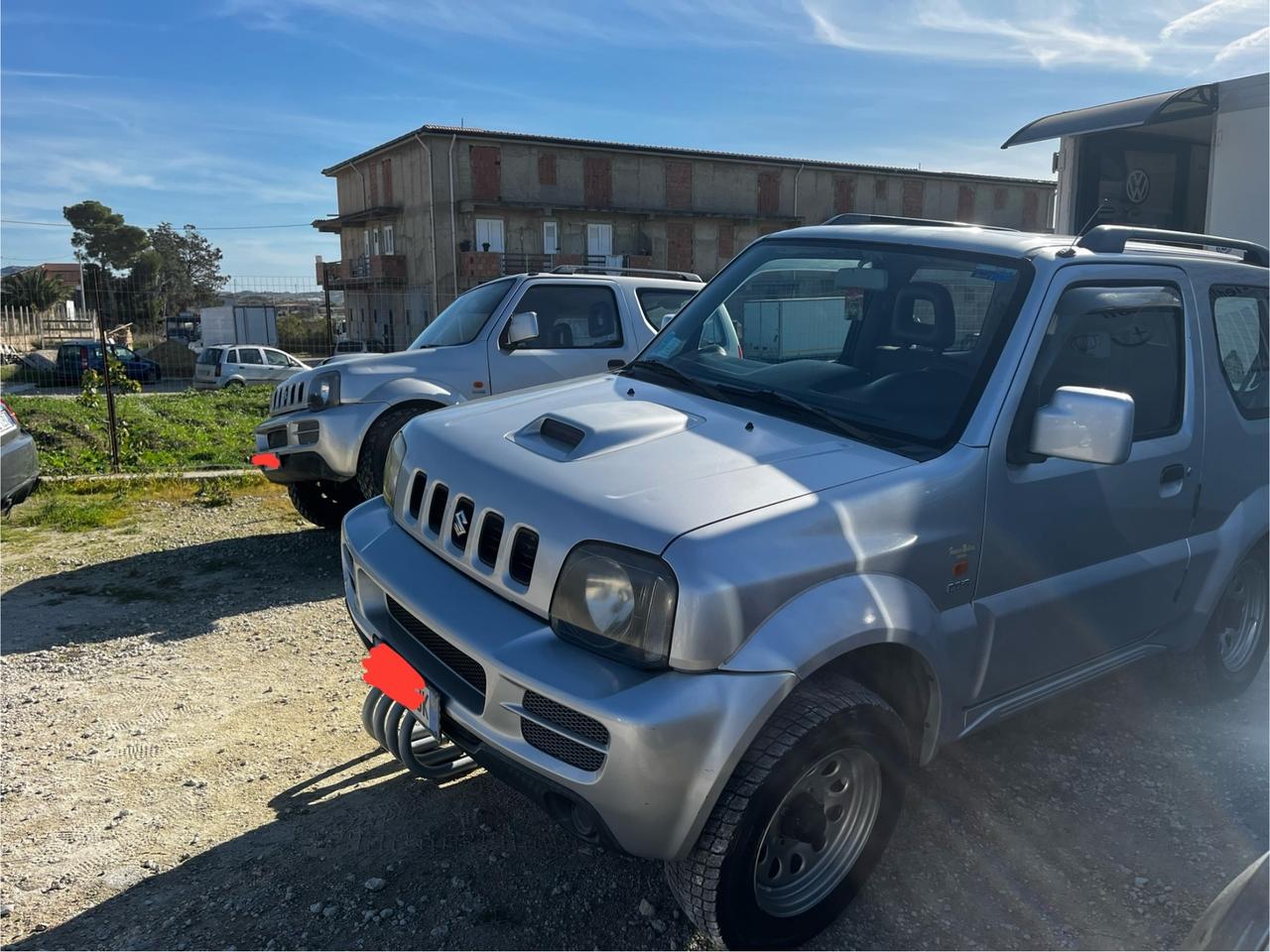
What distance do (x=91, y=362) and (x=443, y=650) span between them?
1352 cm

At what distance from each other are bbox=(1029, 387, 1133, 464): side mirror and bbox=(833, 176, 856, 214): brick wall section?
4668 centimetres

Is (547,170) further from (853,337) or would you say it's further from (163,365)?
(853,337)

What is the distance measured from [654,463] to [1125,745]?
259cm

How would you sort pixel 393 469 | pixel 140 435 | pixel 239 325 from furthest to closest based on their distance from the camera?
pixel 239 325 < pixel 140 435 < pixel 393 469

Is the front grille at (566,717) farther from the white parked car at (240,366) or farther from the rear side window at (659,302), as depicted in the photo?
the white parked car at (240,366)

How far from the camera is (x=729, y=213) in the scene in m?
44.1

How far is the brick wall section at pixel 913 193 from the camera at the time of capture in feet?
156

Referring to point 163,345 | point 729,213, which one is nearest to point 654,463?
point 163,345

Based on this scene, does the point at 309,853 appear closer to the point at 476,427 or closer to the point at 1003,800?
the point at 476,427

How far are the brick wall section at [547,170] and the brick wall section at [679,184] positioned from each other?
552cm

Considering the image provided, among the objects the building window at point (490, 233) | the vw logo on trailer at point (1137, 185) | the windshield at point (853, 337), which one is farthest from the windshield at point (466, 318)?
the building window at point (490, 233)

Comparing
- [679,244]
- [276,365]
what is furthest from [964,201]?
[276,365]

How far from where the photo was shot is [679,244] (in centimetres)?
4397

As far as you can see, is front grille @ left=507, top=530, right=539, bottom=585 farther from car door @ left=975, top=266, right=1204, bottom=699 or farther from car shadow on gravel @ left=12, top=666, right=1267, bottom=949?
car door @ left=975, top=266, right=1204, bottom=699
